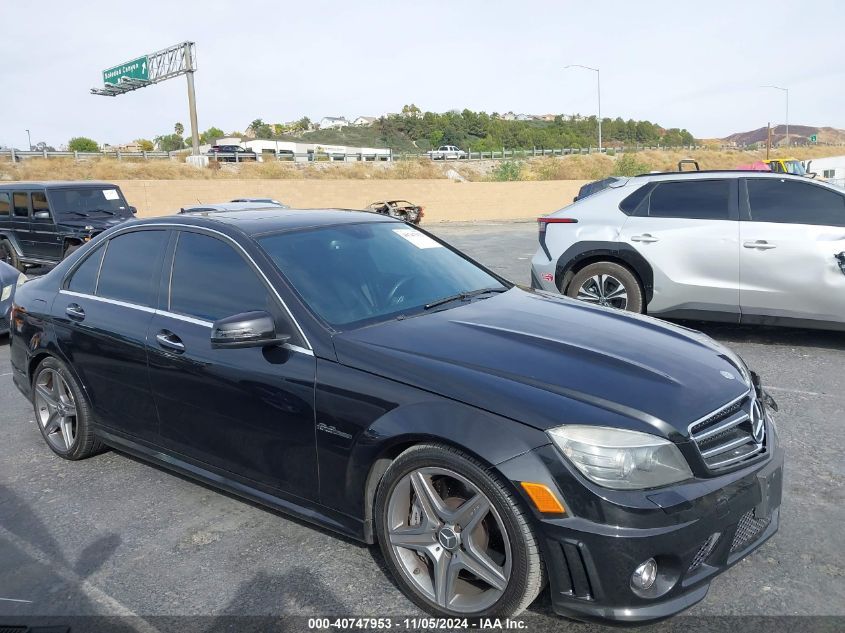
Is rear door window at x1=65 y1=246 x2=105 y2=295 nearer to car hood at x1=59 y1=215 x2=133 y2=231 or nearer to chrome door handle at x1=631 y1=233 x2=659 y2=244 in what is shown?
chrome door handle at x1=631 y1=233 x2=659 y2=244

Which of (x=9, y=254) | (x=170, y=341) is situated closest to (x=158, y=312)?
(x=170, y=341)

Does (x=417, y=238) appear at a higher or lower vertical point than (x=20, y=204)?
lower

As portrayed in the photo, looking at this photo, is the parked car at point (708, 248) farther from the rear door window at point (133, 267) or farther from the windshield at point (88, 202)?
the windshield at point (88, 202)

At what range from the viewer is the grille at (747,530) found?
2691mm

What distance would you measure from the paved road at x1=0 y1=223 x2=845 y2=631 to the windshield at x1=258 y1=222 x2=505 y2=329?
3.73 feet

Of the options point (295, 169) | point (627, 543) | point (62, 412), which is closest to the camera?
point (627, 543)

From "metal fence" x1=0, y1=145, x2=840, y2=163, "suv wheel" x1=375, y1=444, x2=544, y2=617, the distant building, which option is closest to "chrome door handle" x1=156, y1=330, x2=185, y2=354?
"suv wheel" x1=375, y1=444, x2=544, y2=617

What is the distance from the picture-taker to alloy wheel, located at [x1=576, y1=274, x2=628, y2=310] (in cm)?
730

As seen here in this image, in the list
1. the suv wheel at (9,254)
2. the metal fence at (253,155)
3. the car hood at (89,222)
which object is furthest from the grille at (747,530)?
the metal fence at (253,155)

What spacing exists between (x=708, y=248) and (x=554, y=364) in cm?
466

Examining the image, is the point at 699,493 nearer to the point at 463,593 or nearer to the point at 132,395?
the point at 463,593

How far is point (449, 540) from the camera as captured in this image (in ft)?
9.11

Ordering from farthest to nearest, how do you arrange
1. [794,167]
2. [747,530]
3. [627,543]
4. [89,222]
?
[794,167] < [89,222] < [747,530] < [627,543]

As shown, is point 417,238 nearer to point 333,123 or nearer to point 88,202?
point 88,202
